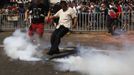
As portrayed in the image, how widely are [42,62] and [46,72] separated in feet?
3.97

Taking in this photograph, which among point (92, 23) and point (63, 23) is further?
point (92, 23)

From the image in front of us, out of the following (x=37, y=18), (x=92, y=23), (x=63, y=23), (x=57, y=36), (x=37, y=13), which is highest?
(x=37, y=13)

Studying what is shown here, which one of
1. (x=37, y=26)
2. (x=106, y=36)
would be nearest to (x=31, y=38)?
(x=37, y=26)

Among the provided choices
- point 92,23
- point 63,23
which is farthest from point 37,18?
point 92,23

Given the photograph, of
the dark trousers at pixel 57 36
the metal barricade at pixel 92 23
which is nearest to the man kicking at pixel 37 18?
the dark trousers at pixel 57 36

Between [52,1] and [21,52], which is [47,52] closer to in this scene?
[21,52]

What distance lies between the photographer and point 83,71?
363 inches

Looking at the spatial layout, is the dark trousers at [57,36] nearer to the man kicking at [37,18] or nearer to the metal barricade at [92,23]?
the man kicking at [37,18]

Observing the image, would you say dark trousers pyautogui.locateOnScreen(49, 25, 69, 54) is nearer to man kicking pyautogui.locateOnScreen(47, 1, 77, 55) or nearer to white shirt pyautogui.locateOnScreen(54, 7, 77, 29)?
man kicking pyautogui.locateOnScreen(47, 1, 77, 55)

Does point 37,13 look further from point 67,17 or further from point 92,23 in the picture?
point 92,23

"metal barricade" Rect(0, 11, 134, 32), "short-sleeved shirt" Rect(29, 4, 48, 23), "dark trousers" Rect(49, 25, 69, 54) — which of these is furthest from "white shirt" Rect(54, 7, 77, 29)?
"metal barricade" Rect(0, 11, 134, 32)

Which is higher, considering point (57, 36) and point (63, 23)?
point (63, 23)

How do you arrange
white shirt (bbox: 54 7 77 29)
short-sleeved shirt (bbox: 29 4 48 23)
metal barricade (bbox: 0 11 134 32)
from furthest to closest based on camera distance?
metal barricade (bbox: 0 11 134 32) → short-sleeved shirt (bbox: 29 4 48 23) → white shirt (bbox: 54 7 77 29)

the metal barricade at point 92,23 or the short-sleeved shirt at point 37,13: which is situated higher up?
the short-sleeved shirt at point 37,13
